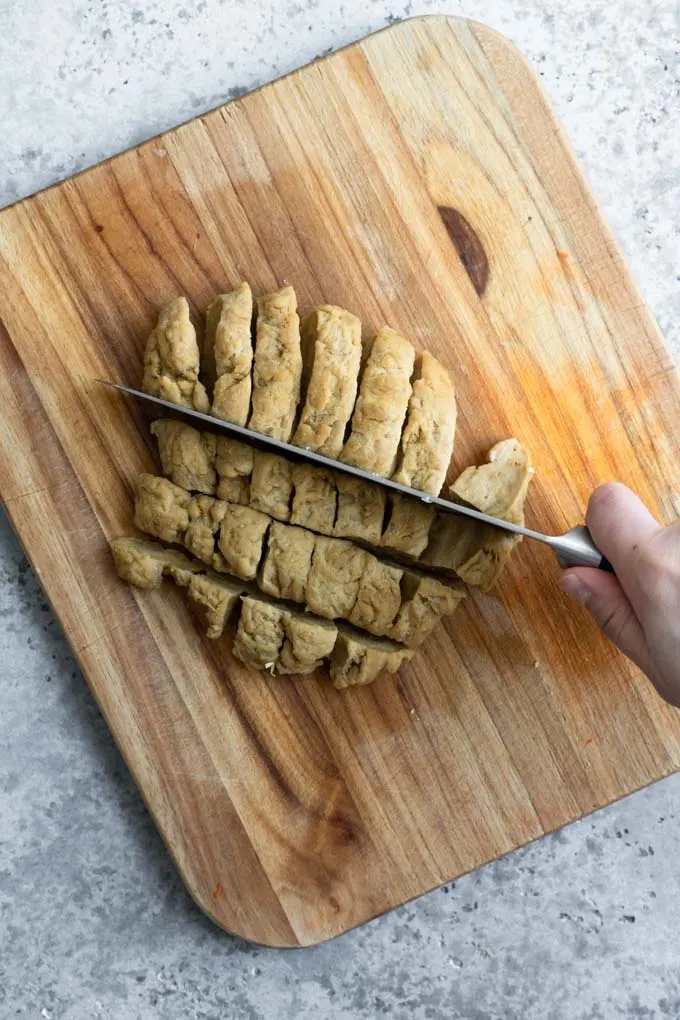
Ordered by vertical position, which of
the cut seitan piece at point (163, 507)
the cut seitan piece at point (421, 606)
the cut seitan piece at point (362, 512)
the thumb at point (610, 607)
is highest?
the cut seitan piece at point (163, 507)

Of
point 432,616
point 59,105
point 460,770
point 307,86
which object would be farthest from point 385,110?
point 460,770

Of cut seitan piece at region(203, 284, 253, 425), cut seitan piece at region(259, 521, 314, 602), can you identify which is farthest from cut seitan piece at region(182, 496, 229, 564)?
cut seitan piece at region(203, 284, 253, 425)

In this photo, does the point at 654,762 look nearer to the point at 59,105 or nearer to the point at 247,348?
the point at 247,348

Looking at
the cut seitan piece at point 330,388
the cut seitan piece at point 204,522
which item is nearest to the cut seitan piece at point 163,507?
the cut seitan piece at point 204,522

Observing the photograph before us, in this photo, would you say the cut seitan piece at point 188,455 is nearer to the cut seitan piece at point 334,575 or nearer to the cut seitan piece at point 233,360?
the cut seitan piece at point 233,360

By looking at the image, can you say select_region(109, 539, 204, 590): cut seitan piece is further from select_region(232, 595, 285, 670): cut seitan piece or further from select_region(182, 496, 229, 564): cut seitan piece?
select_region(232, 595, 285, 670): cut seitan piece
